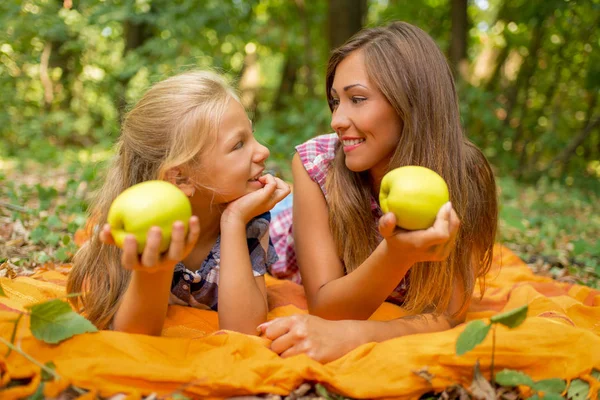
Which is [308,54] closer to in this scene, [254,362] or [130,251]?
[254,362]

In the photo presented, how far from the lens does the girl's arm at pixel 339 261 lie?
1.68 m

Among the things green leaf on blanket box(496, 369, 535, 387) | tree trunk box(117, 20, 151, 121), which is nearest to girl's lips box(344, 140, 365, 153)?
green leaf on blanket box(496, 369, 535, 387)

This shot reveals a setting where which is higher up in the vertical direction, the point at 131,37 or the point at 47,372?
the point at 131,37

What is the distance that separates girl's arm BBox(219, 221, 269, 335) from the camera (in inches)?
80.4

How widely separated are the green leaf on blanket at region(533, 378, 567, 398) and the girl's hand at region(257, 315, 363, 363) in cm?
57

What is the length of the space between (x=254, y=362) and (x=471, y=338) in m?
0.65

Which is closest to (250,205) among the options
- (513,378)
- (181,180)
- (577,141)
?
(181,180)

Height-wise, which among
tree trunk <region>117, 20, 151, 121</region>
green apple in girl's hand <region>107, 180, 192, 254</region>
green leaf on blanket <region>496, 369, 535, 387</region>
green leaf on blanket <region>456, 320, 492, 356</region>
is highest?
tree trunk <region>117, 20, 151, 121</region>

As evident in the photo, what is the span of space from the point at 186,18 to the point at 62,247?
15.4 feet

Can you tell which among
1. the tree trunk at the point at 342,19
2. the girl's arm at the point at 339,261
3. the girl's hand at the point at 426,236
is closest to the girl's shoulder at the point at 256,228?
the girl's arm at the point at 339,261

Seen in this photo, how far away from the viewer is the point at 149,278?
5.60 ft

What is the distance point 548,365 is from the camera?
6.14 feet

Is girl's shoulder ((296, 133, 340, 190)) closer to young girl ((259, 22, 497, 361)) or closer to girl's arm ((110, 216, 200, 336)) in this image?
young girl ((259, 22, 497, 361))

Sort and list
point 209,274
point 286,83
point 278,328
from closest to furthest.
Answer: point 278,328 → point 209,274 → point 286,83
